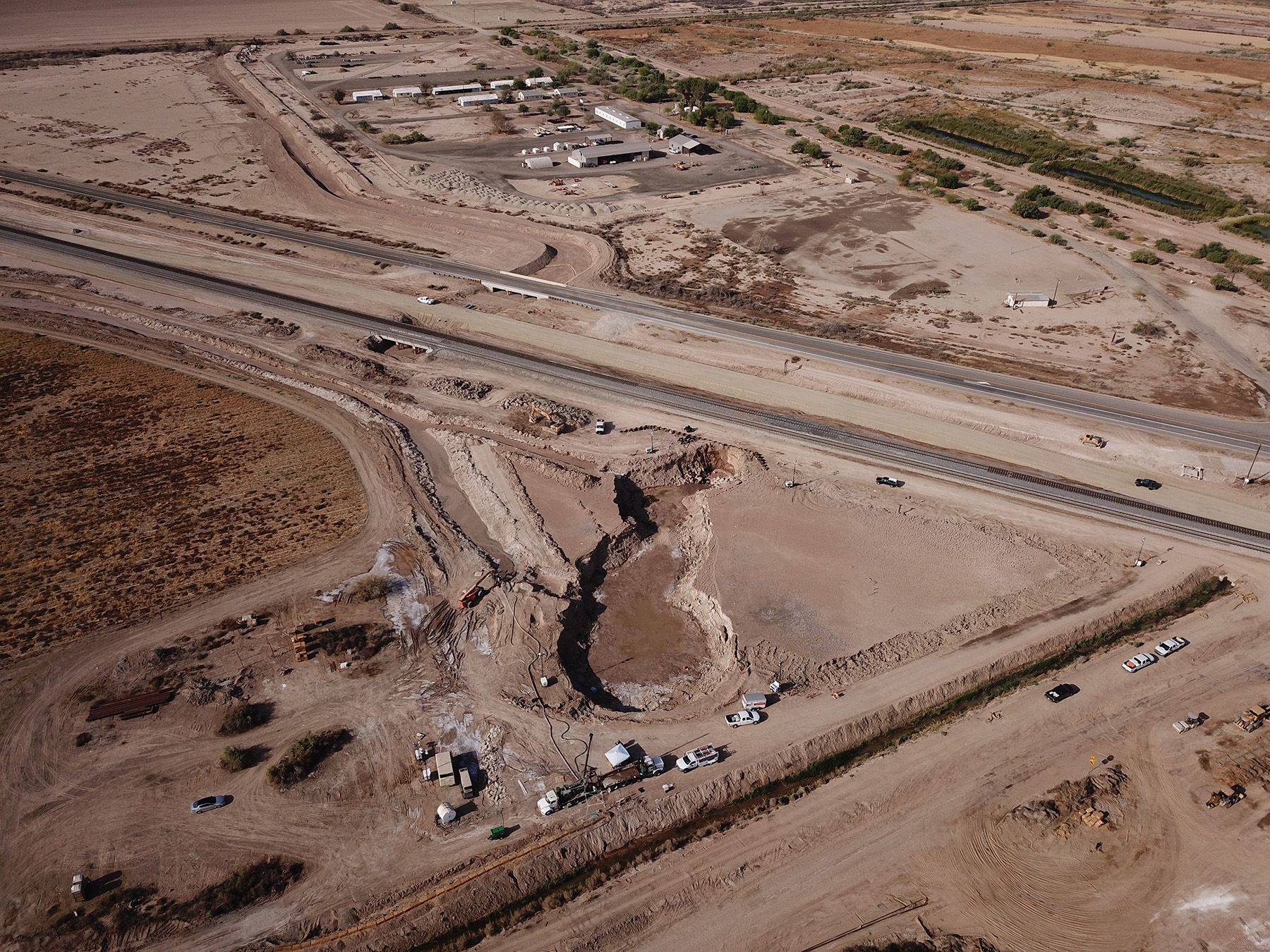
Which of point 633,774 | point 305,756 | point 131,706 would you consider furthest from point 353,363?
point 633,774

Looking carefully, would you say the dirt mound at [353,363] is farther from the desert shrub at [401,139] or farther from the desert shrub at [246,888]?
the desert shrub at [401,139]

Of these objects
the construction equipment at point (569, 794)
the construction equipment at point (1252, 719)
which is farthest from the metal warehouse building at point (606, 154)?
the construction equipment at point (1252, 719)

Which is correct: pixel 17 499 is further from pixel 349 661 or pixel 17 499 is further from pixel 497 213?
pixel 497 213

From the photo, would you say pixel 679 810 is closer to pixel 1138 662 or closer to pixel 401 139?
pixel 1138 662

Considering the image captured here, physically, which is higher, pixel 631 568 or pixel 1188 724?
pixel 1188 724

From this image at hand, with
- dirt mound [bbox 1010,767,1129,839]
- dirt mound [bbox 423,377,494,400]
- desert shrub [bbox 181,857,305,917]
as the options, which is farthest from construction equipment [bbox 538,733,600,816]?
dirt mound [bbox 423,377,494,400]
